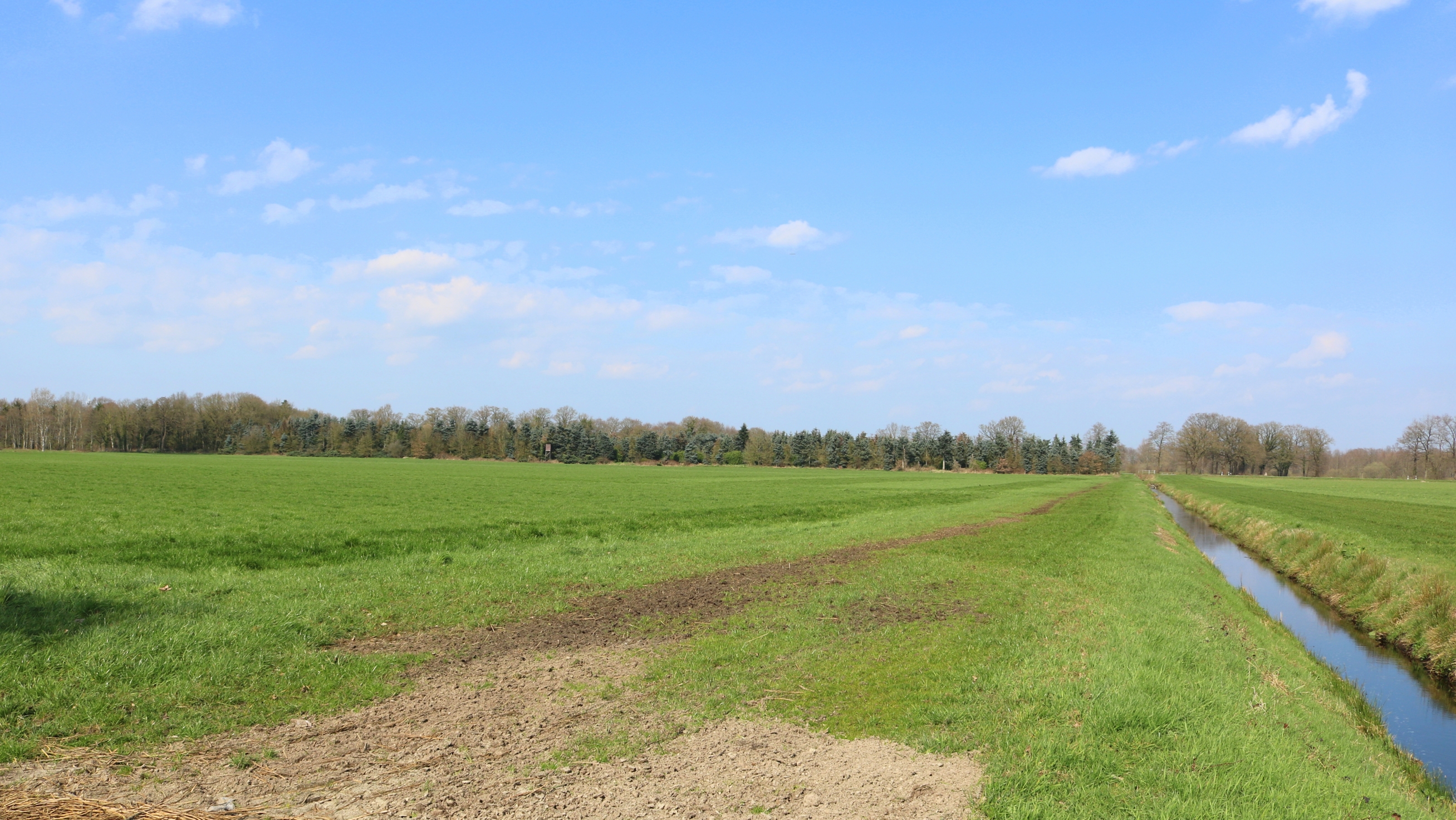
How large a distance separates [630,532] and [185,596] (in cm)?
1485

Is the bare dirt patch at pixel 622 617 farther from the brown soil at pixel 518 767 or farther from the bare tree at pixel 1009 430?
the bare tree at pixel 1009 430

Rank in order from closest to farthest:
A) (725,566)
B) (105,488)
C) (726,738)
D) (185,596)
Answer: (726,738) < (185,596) < (725,566) < (105,488)

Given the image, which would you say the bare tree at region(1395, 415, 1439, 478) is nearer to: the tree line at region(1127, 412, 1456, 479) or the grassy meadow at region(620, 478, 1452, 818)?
the tree line at region(1127, 412, 1456, 479)

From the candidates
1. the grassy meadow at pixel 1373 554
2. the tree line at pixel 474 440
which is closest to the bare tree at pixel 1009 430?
the tree line at pixel 474 440

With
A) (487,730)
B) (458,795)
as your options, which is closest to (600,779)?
(458,795)

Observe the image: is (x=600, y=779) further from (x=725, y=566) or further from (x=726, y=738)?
(x=725, y=566)

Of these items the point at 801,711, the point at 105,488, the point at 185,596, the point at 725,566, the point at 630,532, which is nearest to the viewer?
the point at 801,711

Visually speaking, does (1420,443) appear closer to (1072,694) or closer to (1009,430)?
(1009,430)

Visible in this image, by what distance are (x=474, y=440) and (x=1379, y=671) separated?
168 meters

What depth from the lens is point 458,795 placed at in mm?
5652

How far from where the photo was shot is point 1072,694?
8047 millimetres

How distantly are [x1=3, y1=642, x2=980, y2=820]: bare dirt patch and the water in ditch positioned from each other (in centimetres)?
930

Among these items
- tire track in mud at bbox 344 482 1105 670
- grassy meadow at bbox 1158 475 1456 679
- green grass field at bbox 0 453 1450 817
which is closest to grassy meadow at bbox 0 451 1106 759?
green grass field at bbox 0 453 1450 817

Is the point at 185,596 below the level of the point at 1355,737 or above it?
above
